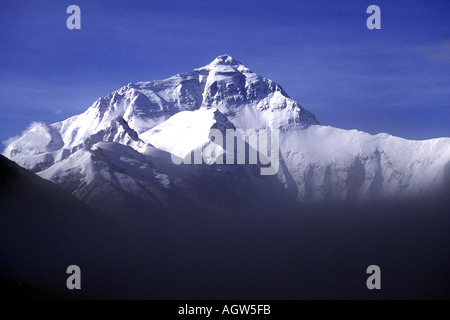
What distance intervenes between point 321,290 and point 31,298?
255ft

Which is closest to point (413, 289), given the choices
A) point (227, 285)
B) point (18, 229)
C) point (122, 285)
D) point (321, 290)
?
point (321, 290)

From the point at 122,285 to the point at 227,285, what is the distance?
24526 millimetres

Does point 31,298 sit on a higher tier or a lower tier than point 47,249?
lower

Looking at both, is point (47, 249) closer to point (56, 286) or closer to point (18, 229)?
point (18, 229)

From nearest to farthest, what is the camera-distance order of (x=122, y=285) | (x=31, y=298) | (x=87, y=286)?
(x=31, y=298), (x=87, y=286), (x=122, y=285)

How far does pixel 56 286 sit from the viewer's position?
4592 inches
